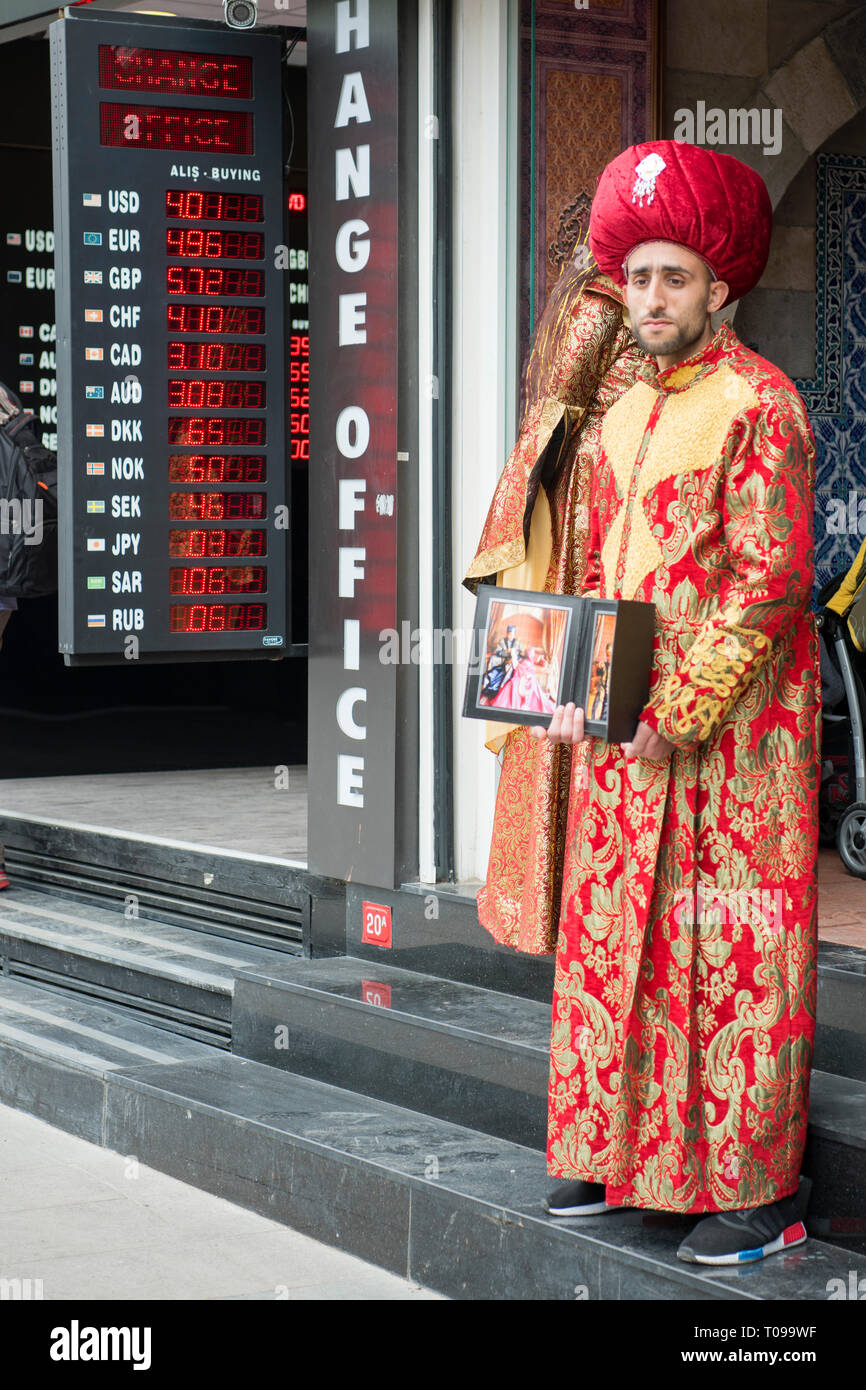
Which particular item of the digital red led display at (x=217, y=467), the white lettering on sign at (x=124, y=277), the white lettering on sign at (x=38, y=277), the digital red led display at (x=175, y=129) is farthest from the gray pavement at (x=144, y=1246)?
the white lettering on sign at (x=38, y=277)

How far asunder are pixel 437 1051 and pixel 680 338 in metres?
1.87

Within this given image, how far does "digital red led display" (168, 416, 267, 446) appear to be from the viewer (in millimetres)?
5879

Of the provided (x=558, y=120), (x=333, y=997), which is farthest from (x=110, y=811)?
(x=558, y=120)

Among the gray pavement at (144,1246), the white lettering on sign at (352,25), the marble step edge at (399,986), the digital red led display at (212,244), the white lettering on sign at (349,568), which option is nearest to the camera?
the gray pavement at (144,1246)

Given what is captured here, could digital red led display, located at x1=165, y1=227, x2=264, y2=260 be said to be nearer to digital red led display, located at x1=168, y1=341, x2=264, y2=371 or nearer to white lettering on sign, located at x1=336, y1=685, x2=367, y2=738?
digital red led display, located at x1=168, y1=341, x2=264, y2=371

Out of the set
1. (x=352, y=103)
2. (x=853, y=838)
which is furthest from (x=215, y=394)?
(x=853, y=838)

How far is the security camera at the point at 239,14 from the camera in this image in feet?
18.6

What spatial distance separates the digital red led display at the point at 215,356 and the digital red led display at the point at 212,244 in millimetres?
269

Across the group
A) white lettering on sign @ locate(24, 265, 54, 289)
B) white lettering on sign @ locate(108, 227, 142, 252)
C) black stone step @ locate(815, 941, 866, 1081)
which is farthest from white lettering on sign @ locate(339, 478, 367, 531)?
white lettering on sign @ locate(24, 265, 54, 289)

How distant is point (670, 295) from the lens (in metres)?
3.15

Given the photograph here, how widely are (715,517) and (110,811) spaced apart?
4490 mm

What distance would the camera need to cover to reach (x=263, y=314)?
235 inches

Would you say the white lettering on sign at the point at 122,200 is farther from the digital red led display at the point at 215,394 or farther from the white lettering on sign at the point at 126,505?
the white lettering on sign at the point at 126,505
